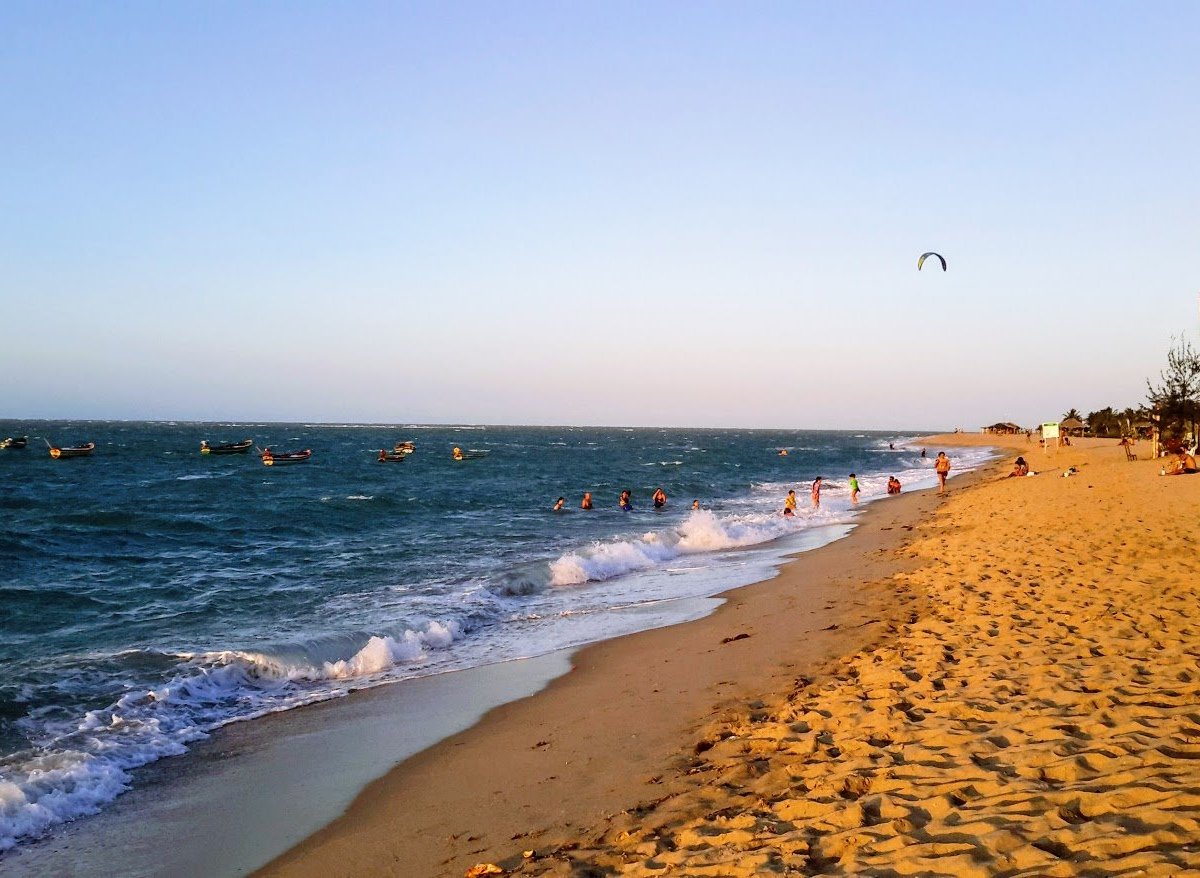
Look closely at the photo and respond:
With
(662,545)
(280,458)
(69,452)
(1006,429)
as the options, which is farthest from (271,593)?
(1006,429)

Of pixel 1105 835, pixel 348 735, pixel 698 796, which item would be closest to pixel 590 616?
pixel 348 735

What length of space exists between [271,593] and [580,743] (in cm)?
1090

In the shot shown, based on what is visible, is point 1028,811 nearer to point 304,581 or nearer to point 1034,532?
point 1034,532

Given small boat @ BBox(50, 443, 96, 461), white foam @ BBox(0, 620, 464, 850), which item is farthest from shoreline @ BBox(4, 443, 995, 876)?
small boat @ BBox(50, 443, 96, 461)

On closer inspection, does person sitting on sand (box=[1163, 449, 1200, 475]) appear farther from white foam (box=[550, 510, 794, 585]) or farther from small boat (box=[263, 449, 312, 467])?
small boat (box=[263, 449, 312, 467])

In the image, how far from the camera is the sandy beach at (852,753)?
400cm

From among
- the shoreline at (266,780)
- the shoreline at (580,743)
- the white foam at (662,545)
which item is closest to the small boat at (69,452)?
the white foam at (662,545)

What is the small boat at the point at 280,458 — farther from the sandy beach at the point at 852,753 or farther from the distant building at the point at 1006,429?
the distant building at the point at 1006,429

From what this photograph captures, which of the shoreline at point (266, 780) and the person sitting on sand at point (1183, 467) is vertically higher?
the person sitting on sand at point (1183, 467)

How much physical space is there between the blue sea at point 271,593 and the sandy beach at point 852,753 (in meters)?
2.80

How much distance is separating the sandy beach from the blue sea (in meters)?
2.80

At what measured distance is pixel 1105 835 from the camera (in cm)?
368

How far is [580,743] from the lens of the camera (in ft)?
23.1

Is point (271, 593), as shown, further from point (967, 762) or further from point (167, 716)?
point (967, 762)
